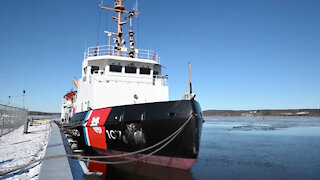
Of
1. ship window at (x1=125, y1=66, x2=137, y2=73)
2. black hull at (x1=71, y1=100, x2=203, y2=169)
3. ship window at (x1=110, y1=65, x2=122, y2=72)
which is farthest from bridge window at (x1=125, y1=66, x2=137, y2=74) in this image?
black hull at (x1=71, y1=100, x2=203, y2=169)

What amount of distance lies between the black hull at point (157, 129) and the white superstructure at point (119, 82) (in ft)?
6.04

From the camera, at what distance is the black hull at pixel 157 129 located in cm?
716

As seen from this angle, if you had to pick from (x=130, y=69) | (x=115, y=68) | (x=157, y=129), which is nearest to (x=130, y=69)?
(x=130, y=69)

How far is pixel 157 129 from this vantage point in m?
7.34

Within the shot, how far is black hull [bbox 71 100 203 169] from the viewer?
7160mm

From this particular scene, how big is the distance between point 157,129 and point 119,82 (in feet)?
17.0

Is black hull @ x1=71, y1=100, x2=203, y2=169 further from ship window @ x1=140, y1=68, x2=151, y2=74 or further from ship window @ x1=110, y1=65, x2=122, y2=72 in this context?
ship window @ x1=140, y1=68, x2=151, y2=74

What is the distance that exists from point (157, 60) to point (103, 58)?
3239 mm

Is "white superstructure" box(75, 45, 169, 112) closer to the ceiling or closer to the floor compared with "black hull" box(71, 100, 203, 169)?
closer to the ceiling

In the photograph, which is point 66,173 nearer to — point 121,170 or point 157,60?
point 121,170

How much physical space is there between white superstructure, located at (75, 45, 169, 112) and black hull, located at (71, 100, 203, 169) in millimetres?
1840

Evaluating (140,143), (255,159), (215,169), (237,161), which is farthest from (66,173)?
(255,159)

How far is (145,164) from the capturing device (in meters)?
7.92

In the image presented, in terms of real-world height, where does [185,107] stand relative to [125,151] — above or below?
above
